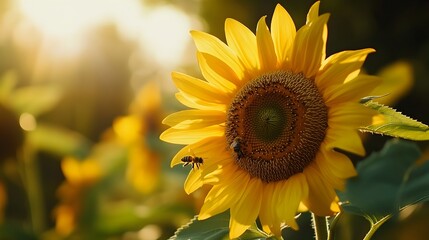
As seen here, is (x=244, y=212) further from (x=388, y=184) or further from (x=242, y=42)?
(x=388, y=184)

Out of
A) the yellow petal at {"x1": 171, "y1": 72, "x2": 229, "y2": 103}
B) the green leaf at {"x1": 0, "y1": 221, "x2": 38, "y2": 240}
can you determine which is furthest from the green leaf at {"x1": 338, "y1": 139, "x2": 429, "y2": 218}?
the green leaf at {"x1": 0, "y1": 221, "x2": 38, "y2": 240}

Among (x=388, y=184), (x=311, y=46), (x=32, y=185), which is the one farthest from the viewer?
(x=32, y=185)

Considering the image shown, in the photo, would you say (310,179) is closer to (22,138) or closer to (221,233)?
(221,233)

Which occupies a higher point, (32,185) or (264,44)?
(32,185)

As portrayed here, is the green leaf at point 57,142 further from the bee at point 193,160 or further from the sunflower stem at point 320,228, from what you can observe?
the sunflower stem at point 320,228

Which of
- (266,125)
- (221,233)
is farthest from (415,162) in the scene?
(221,233)

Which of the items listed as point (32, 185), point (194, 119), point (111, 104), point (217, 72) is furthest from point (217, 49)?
point (111, 104)
